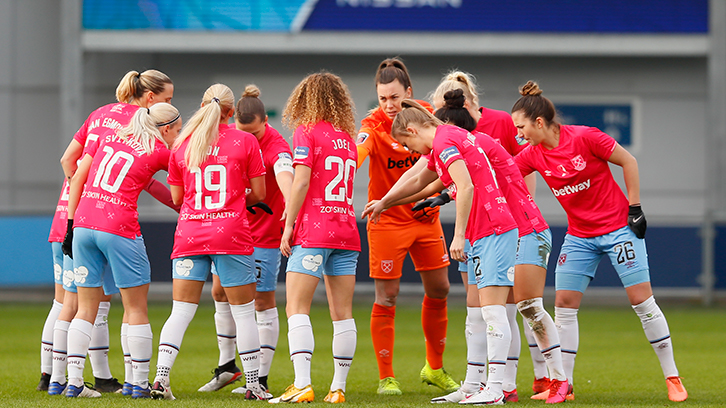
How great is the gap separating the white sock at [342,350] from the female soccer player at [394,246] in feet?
2.60

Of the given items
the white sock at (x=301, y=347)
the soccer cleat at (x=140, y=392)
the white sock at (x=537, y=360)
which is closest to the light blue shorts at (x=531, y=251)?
the white sock at (x=537, y=360)

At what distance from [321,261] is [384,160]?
1315 millimetres

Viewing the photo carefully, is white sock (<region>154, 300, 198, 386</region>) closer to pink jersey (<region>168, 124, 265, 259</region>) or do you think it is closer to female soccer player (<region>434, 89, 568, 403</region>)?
pink jersey (<region>168, 124, 265, 259</region>)

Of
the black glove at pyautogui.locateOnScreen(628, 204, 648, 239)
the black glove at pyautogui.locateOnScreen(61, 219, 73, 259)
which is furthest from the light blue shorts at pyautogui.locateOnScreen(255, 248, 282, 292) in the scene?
the black glove at pyautogui.locateOnScreen(628, 204, 648, 239)

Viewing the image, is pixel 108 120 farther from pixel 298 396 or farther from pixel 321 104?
pixel 298 396

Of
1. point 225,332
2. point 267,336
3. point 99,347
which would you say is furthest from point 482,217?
point 99,347

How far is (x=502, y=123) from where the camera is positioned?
6445 mm

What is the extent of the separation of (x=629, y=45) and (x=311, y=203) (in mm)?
12329

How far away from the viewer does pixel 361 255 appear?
1309 centimetres

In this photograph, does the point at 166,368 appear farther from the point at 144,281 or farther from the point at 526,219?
the point at 526,219

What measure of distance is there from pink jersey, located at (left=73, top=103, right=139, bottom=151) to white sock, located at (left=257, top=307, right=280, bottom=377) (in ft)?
5.63

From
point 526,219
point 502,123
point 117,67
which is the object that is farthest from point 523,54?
point 526,219

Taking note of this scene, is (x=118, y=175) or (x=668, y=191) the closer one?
(x=118, y=175)

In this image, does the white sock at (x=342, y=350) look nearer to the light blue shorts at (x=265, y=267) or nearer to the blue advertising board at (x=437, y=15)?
the light blue shorts at (x=265, y=267)
